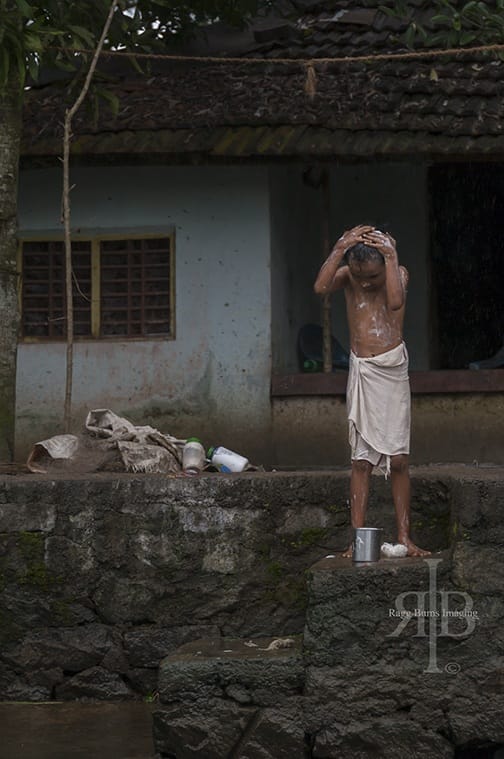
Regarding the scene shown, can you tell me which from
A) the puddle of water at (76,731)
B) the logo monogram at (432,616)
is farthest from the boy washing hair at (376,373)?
the puddle of water at (76,731)

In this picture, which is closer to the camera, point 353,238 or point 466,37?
point 353,238

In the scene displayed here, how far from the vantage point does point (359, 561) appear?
6242 millimetres

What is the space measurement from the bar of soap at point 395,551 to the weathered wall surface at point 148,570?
3.14 ft

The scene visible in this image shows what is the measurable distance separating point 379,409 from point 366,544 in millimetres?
723

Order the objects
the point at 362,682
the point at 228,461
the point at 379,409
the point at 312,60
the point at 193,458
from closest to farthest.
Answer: the point at 362,682, the point at 379,409, the point at 193,458, the point at 228,461, the point at 312,60

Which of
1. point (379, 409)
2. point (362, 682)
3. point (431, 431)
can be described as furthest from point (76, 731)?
point (431, 431)

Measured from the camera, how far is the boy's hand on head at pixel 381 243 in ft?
21.7

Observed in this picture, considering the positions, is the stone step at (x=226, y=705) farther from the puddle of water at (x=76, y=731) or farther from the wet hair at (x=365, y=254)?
the wet hair at (x=365, y=254)

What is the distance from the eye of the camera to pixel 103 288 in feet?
36.7

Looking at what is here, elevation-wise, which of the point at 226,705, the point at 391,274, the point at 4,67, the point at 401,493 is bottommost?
the point at 226,705

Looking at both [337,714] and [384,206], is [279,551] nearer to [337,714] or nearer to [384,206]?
[337,714]

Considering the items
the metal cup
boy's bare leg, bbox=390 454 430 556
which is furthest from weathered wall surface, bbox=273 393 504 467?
the metal cup

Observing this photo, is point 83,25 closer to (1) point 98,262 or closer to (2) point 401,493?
(1) point 98,262

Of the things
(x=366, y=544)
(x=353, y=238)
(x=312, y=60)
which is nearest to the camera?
(x=366, y=544)
